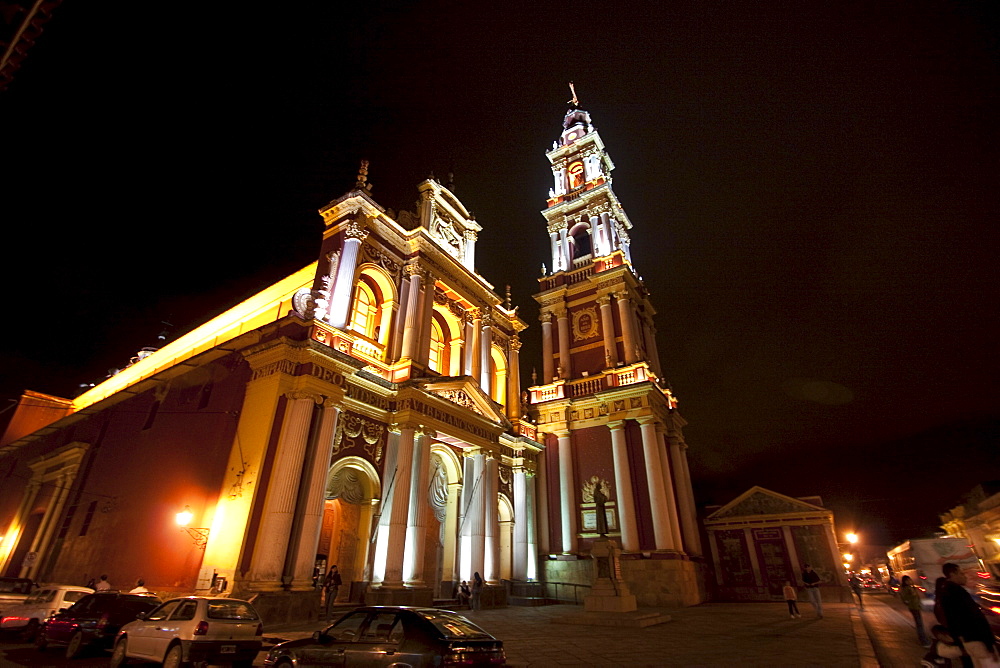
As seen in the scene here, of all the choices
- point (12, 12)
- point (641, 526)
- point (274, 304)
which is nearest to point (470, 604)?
point (641, 526)

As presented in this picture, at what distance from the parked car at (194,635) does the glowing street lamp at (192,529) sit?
6.17 m

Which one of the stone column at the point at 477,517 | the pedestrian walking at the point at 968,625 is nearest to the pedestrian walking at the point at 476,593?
the stone column at the point at 477,517

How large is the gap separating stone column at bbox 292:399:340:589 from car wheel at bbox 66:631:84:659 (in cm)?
472

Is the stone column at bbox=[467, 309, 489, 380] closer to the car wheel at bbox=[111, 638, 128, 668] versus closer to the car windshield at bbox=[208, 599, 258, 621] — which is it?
the car windshield at bbox=[208, 599, 258, 621]

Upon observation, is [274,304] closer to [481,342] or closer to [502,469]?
[481,342]

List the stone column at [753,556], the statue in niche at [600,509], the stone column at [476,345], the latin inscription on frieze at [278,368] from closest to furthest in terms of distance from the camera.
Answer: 1. the latin inscription on frieze at [278,368]
2. the statue in niche at [600,509]
3. the stone column at [476,345]
4. the stone column at [753,556]

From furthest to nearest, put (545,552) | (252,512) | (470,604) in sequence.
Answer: (545,552) < (470,604) < (252,512)

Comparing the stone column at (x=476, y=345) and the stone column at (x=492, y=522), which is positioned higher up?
the stone column at (x=476, y=345)

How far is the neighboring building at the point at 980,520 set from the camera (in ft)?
120

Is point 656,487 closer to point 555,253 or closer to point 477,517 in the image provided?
point 477,517

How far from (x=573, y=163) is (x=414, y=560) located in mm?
29076

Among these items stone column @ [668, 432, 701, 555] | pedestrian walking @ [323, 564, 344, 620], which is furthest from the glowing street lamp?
stone column @ [668, 432, 701, 555]

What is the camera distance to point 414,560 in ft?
52.5

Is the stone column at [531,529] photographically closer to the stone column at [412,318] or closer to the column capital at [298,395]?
the stone column at [412,318]
